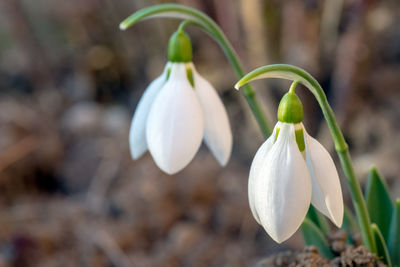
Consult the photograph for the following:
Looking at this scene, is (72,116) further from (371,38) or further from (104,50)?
(371,38)

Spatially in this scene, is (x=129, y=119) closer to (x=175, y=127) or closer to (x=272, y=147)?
(x=175, y=127)

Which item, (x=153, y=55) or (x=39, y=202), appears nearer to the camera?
(x=39, y=202)

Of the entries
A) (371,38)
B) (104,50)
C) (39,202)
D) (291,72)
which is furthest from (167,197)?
(104,50)

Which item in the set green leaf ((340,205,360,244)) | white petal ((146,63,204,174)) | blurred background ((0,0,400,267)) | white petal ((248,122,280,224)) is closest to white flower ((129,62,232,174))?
white petal ((146,63,204,174))

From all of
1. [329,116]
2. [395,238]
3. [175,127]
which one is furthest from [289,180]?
[395,238]

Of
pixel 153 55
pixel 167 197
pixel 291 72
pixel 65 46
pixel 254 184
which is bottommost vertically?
pixel 167 197

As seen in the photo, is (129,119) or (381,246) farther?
(129,119)

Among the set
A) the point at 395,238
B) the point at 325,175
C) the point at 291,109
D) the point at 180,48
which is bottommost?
the point at 395,238

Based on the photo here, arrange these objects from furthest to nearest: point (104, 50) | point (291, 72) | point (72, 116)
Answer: point (104, 50) → point (72, 116) → point (291, 72)
